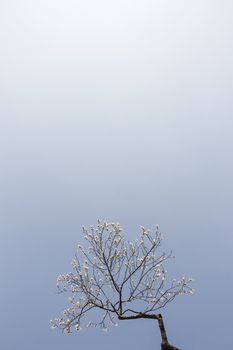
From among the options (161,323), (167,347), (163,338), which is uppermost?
(161,323)

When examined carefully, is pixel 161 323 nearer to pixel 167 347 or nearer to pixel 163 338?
pixel 163 338

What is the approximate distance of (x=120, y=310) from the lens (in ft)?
41.7

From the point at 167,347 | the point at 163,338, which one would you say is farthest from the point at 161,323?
the point at 167,347

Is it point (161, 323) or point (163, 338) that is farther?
point (161, 323)

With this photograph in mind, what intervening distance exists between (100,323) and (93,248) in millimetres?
2821

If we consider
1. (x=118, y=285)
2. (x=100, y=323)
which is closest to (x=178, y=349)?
(x=118, y=285)

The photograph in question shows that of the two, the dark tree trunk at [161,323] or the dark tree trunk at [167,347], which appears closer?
the dark tree trunk at [167,347]

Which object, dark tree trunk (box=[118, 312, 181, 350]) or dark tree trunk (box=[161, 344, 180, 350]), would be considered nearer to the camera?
dark tree trunk (box=[161, 344, 180, 350])

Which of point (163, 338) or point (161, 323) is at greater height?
point (161, 323)

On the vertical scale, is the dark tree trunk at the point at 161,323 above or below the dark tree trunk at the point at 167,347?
above

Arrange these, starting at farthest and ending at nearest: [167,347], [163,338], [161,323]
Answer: [161,323] → [163,338] → [167,347]

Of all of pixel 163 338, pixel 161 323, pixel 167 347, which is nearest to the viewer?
pixel 167 347

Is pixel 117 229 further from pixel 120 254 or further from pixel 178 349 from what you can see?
pixel 178 349

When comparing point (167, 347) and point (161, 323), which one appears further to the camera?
point (161, 323)
